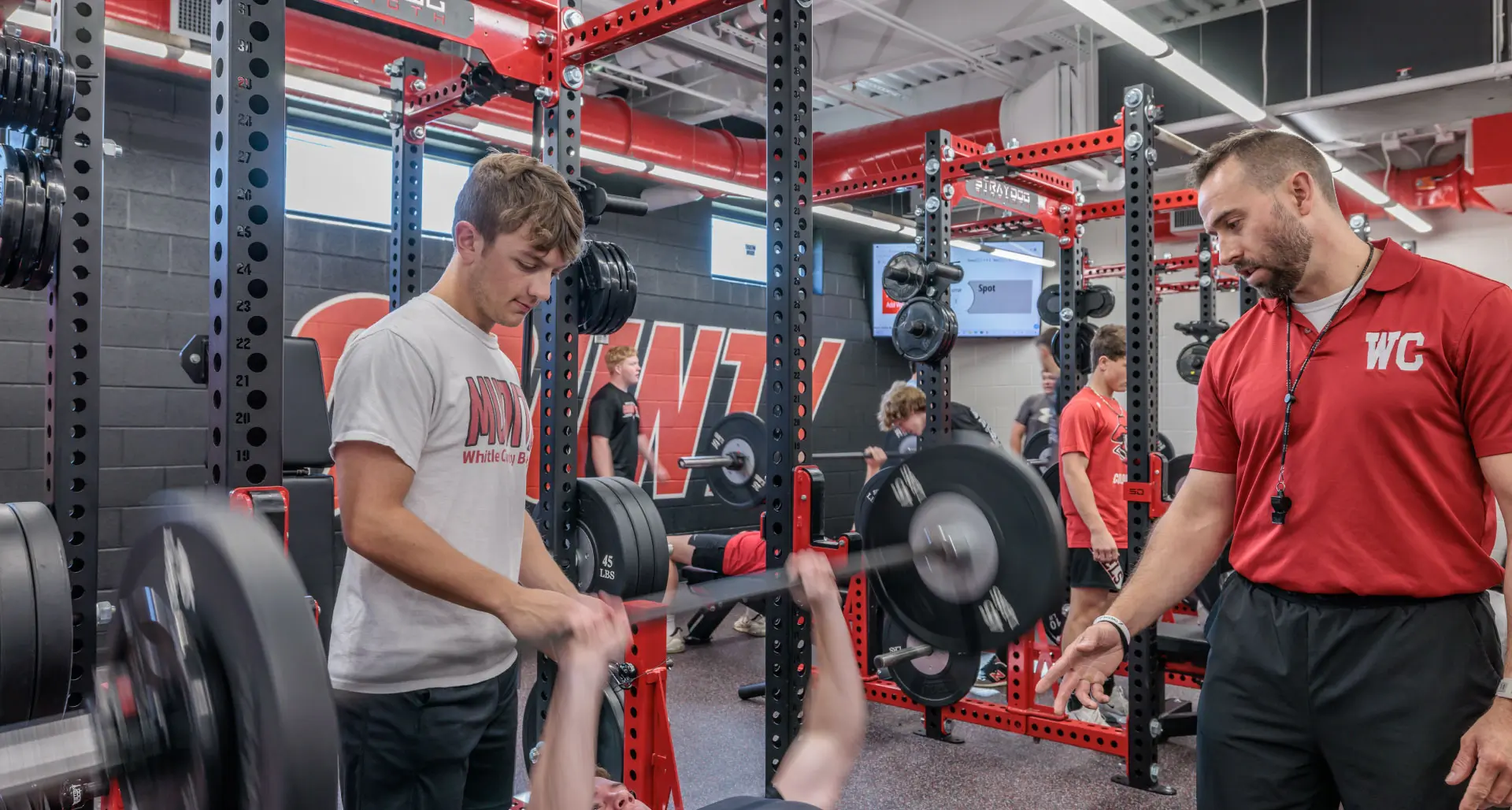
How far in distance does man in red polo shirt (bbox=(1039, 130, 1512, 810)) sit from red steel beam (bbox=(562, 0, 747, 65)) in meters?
1.21

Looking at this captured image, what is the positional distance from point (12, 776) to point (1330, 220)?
197cm

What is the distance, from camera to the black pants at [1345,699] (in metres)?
1.49

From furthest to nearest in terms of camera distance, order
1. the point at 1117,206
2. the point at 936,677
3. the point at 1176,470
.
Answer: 1. the point at 1176,470
2. the point at 1117,206
3. the point at 936,677

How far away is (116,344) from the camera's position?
173 inches

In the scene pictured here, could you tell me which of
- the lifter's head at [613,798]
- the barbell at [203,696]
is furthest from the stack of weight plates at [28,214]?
the lifter's head at [613,798]

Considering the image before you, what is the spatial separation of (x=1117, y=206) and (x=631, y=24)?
3.01 meters

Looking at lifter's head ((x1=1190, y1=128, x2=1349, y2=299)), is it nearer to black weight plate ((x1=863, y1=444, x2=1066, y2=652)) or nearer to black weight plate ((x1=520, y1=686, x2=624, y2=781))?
black weight plate ((x1=863, y1=444, x2=1066, y2=652))

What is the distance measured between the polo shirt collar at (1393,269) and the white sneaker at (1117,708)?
274cm

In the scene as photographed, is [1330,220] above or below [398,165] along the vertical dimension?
below

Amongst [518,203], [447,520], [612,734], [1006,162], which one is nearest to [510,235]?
[518,203]

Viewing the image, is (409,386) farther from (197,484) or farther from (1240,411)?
(197,484)

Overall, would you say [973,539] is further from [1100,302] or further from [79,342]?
[1100,302]

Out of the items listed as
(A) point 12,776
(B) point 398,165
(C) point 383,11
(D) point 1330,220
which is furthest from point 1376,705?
(B) point 398,165

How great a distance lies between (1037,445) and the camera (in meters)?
5.77
